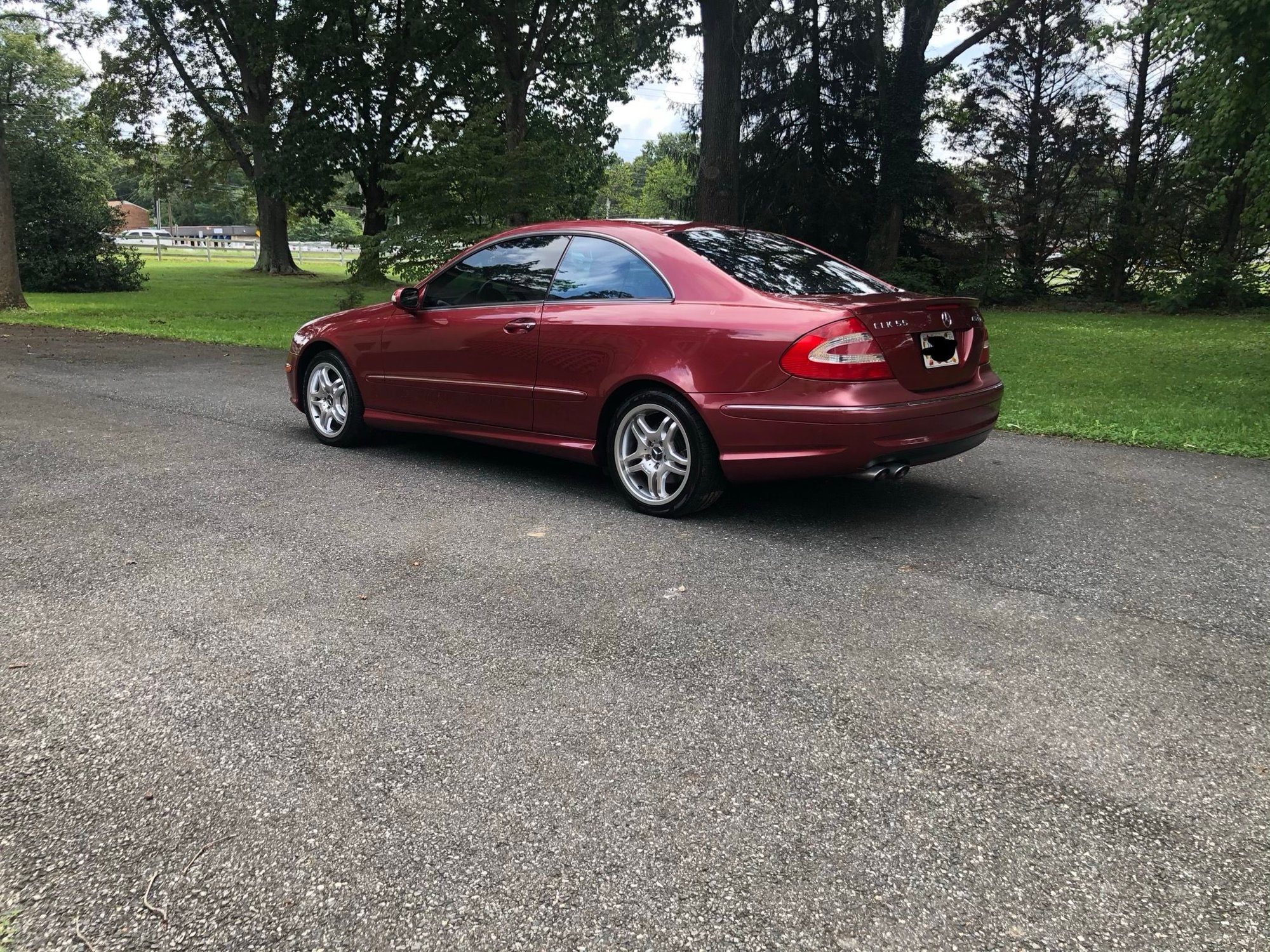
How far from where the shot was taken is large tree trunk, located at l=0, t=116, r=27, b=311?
725 inches

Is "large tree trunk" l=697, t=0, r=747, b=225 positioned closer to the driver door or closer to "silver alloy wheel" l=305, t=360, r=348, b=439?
"silver alloy wheel" l=305, t=360, r=348, b=439

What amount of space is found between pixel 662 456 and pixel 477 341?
1.54 metres

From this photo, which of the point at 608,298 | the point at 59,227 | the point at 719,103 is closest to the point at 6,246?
the point at 59,227

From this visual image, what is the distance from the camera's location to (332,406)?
Answer: 7094mm

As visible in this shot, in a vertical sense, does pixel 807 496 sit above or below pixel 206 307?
below

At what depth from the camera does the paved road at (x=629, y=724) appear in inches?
84.4

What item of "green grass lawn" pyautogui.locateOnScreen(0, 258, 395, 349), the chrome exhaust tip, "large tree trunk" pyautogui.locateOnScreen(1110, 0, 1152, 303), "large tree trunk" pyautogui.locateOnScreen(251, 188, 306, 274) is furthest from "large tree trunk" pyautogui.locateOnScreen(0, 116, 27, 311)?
"large tree trunk" pyautogui.locateOnScreen(1110, 0, 1152, 303)

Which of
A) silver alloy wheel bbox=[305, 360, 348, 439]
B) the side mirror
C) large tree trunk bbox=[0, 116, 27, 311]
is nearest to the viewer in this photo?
the side mirror

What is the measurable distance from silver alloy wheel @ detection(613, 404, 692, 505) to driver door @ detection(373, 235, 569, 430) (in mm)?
715

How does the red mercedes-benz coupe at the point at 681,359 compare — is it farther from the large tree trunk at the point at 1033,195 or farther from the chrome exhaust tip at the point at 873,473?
the large tree trunk at the point at 1033,195

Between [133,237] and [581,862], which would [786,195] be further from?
[133,237]

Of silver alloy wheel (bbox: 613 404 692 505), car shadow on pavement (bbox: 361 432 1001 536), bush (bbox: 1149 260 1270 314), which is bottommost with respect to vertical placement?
car shadow on pavement (bbox: 361 432 1001 536)

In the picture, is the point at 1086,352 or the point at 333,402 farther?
the point at 1086,352

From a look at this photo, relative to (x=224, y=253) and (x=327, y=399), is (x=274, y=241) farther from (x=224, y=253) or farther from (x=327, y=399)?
(x=224, y=253)
